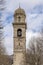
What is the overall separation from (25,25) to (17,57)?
3618 mm

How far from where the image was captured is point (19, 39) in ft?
131

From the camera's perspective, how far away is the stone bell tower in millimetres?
39750

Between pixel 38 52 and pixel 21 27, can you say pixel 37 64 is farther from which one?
pixel 21 27

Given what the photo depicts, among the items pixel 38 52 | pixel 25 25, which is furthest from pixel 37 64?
pixel 25 25

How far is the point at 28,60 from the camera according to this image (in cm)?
4119

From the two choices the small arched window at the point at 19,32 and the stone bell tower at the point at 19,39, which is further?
the small arched window at the point at 19,32

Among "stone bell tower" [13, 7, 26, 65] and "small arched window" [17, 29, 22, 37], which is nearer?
"stone bell tower" [13, 7, 26, 65]

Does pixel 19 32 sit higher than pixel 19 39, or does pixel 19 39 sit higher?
pixel 19 32

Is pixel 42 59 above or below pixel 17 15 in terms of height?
below

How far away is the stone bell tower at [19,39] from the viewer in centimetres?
3975

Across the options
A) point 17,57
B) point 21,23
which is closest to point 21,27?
point 21,23

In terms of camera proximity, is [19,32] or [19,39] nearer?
[19,39]

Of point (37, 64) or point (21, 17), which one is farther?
point (21, 17)

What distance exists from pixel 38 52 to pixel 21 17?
4.39 meters
